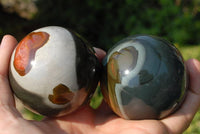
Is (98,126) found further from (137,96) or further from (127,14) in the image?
(127,14)

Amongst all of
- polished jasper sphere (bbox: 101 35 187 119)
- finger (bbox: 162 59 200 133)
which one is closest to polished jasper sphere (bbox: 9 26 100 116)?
polished jasper sphere (bbox: 101 35 187 119)

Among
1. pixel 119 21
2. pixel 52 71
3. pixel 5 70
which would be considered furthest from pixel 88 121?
pixel 119 21

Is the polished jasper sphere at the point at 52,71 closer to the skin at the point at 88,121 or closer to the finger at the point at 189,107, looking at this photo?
the skin at the point at 88,121

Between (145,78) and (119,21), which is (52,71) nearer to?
(145,78)

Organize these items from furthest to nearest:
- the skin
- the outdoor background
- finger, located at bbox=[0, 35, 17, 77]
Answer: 1. the outdoor background
2. finger, located at bbox=[0, 35, 17, 77]
3. the skin

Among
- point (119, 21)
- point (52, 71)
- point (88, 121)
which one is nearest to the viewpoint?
point (52, 71)

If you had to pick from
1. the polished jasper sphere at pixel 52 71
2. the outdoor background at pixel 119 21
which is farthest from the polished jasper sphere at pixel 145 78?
the outdoor background at pixel 119 21

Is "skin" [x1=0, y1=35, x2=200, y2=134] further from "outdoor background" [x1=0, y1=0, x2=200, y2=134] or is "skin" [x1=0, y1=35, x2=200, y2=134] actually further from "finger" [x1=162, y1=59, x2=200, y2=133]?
"outdoor background" [x1=0, y1=0, x2=200, y2=134]
